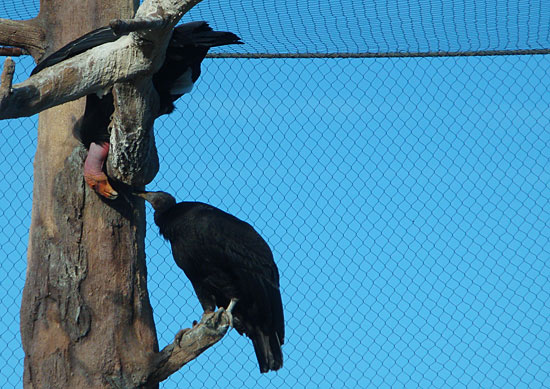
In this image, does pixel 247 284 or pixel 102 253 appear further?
pixel 247 284

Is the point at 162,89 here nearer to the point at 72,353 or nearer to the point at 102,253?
the point at 102,253

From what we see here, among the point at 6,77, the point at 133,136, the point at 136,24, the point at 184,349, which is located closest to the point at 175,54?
the point at 133,136

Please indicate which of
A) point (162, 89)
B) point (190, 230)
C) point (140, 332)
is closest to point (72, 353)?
point (140, 332)

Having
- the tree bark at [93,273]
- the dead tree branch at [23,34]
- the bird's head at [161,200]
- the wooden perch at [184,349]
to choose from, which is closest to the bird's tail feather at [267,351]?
the tree bark at [93,273]

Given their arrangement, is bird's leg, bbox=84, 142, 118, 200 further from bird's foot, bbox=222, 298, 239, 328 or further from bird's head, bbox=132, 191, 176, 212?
bird's foot, bbox=222, 298, 239, 328

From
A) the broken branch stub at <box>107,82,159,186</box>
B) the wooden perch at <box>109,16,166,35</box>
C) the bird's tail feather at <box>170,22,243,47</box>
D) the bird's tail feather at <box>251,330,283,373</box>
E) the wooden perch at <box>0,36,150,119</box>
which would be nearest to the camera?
the wooden perch at <box>109,16,166,35</box>

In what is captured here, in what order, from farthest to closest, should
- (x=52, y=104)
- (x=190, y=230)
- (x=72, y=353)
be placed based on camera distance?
1. (x=190, y=230)
2. (x=72, y=353)
3. (x=52, y=104)

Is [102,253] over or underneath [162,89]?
underneath

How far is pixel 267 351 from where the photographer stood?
336cm

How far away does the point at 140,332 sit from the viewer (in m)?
2.91

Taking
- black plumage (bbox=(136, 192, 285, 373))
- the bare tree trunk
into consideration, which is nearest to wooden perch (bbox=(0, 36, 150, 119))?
the bare tree trunk

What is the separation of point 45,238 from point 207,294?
81 centimetres

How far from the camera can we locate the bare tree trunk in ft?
9.21

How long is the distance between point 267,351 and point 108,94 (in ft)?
4.09
